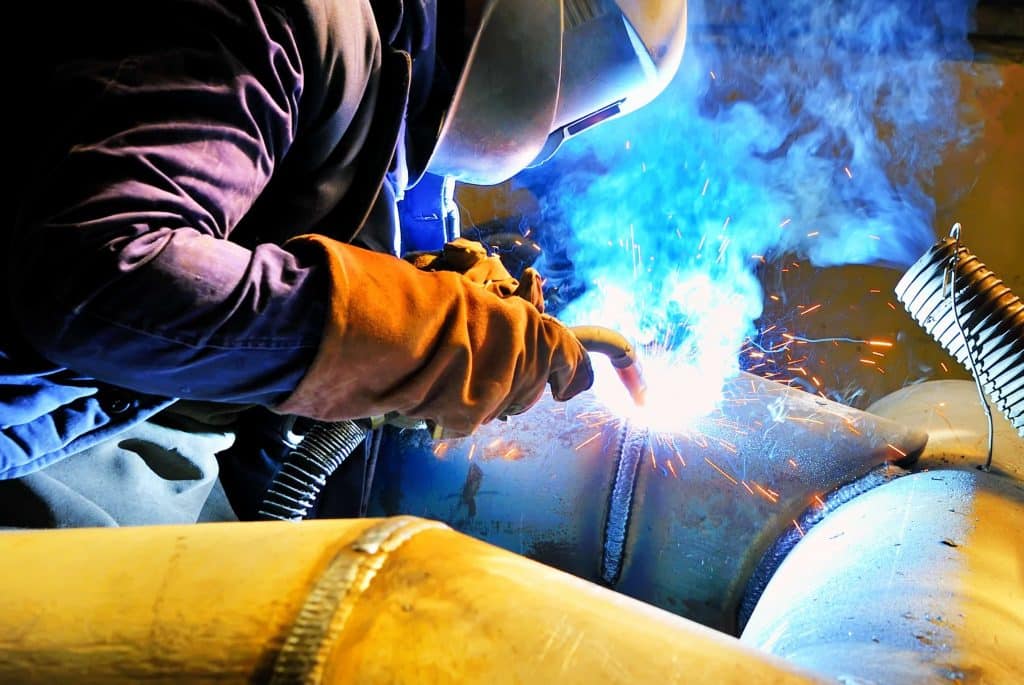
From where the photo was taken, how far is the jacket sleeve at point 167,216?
0.86 m

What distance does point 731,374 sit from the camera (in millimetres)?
2090

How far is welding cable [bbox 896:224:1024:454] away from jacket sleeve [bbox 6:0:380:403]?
4.92ft

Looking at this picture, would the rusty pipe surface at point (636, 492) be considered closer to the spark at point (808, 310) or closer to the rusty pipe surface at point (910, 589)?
the rusty pipe surface at point (910, 589)

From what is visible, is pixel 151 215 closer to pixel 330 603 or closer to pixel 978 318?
pixel 330 603

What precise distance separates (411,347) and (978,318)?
4.48ft

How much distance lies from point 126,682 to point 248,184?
684 mm

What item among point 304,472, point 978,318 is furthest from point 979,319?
point 304,472

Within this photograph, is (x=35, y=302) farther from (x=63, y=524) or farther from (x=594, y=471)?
(x=594, y=471)

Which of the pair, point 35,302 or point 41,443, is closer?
point 35,302

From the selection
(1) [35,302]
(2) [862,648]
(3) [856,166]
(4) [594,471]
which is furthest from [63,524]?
(3) [856,166]

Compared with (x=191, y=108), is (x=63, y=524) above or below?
below

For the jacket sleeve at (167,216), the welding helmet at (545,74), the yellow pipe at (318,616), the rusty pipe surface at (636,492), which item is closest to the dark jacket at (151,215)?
the jacket sleeve at (167,216)

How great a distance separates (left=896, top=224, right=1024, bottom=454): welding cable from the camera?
1.58 metres

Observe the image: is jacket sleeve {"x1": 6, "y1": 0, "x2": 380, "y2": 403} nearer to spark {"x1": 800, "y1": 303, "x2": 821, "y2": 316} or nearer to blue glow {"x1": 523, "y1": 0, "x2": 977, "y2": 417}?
blue glow {"x1": 523, "y1": 0, "x2": 977, "y2": 417}
